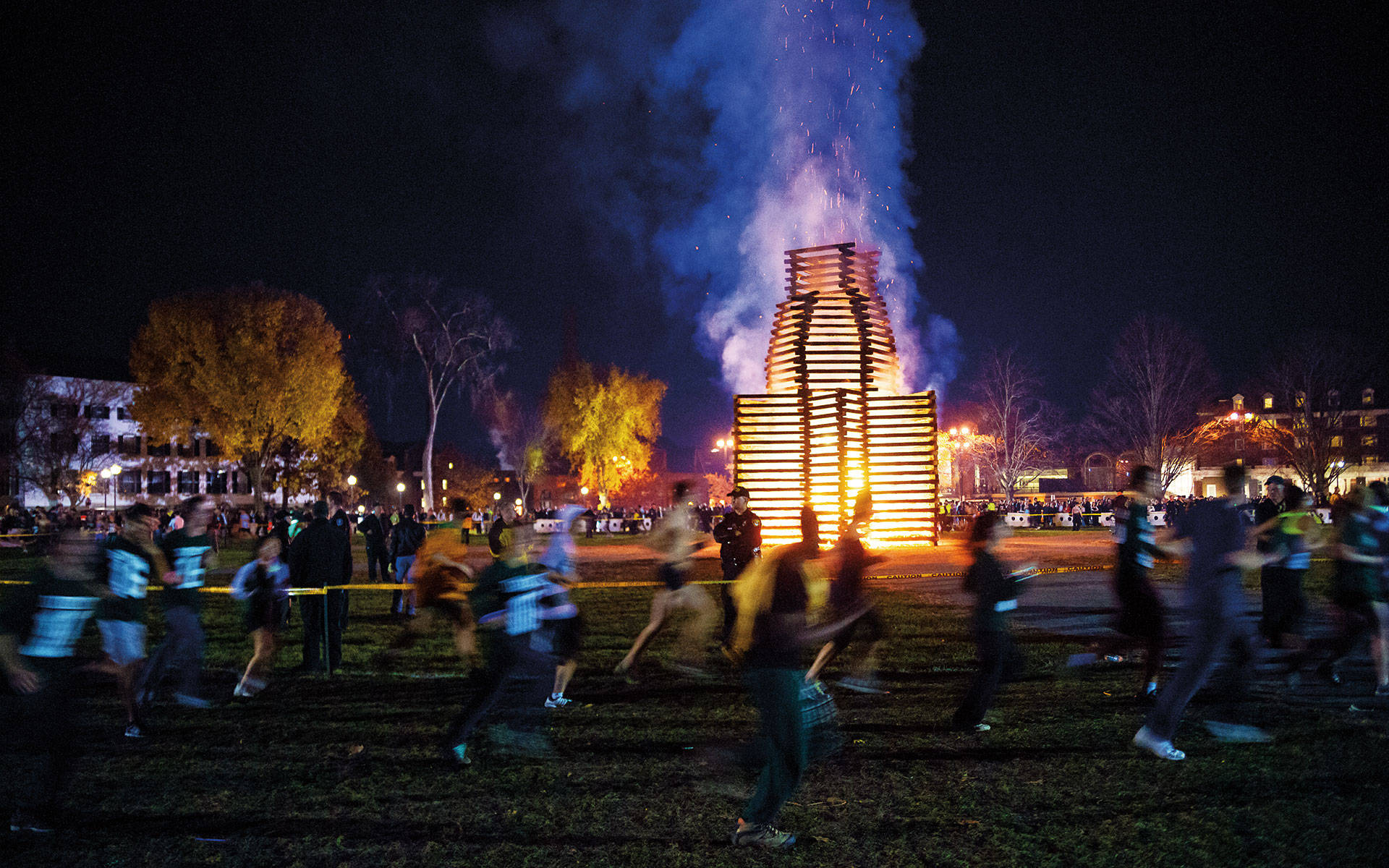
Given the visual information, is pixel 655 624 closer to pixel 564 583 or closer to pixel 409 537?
pixel 564 583

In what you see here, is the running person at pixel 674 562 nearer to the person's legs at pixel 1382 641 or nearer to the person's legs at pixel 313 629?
the person's legs at pixel 313 629

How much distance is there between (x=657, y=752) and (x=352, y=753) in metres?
2.33

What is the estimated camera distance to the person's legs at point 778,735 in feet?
14.4

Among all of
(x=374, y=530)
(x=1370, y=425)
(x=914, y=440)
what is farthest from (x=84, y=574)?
(x=1370, y=425)

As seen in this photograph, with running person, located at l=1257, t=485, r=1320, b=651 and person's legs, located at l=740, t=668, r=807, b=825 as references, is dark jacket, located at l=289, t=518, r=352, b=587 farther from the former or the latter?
running person, located at l=1257, t=485, r=1320, b=651

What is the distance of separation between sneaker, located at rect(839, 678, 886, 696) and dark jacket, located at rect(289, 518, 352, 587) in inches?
215

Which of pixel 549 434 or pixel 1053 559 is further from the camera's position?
pixel 549 434

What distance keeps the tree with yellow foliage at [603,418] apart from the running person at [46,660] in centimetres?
4770

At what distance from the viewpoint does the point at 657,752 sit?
6.22 meters

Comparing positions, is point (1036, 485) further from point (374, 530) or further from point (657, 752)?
point (657, 752)

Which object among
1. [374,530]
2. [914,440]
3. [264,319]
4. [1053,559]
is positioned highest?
[264,319]

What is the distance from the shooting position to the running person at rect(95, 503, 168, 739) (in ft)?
21.5

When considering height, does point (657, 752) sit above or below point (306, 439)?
below

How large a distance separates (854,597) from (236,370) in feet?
121
